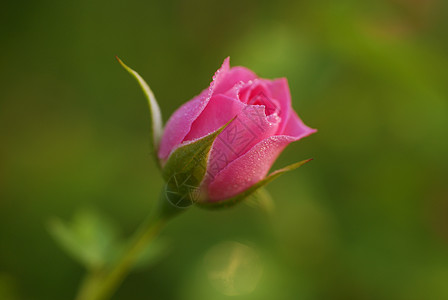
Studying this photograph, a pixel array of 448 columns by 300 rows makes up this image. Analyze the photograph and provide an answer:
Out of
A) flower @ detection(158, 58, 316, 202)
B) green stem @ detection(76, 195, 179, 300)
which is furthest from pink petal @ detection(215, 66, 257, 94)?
green stem @ detection(76, 195, 179, 300)

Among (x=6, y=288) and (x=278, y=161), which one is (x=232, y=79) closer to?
(x=6, y=288)

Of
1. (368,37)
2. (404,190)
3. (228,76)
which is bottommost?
(404,190)

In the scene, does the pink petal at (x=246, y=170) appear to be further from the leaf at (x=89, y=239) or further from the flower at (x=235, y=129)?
the leaf at (x=89, y=239)

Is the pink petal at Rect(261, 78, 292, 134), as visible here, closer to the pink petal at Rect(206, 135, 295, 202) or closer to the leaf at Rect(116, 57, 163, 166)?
the pink petal at Rect(206, 135, 295, 202)

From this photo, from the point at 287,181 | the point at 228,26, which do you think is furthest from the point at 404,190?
the point at 228,26

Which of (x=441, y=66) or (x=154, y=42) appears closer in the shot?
(x=441, y=66)

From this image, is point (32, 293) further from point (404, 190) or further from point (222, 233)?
point (404, 190)

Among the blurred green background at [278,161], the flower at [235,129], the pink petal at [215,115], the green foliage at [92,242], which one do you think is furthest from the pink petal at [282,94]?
the blurred green background at [278,161]
